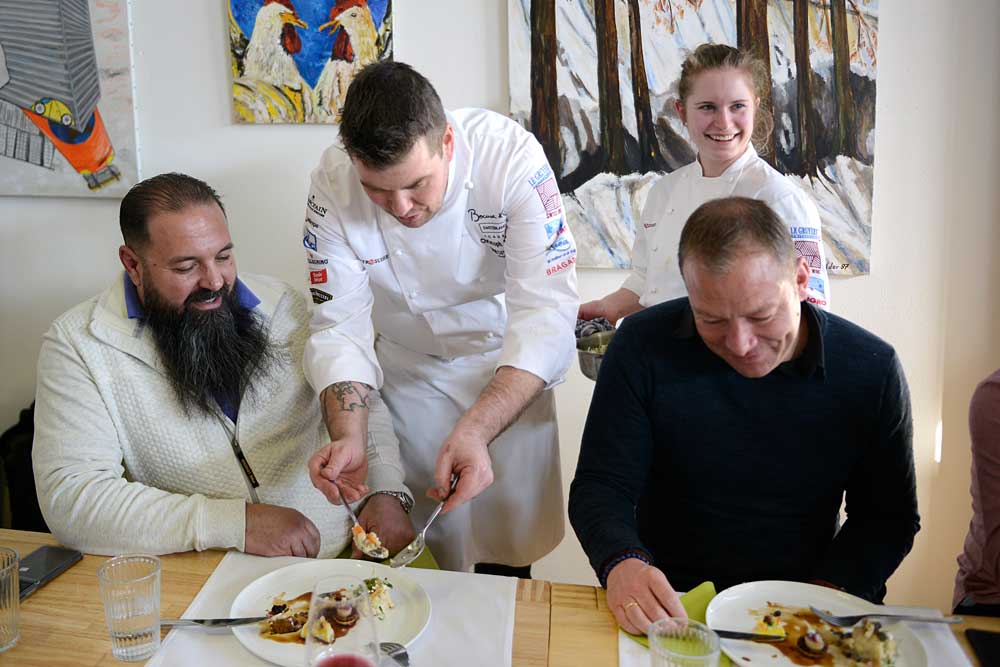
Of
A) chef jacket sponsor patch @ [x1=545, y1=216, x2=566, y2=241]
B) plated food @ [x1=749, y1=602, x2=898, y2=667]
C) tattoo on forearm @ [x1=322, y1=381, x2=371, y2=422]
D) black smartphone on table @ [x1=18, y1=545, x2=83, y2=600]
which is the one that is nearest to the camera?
plated food @ [x1=749, y1=602, x2=898, y2=667]

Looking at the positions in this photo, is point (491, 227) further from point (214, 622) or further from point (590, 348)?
point (214, 622)

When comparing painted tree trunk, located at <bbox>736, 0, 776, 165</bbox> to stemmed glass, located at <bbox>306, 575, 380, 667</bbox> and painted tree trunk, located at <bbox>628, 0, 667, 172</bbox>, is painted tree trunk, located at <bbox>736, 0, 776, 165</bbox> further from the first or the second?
stemmed glass, located at <bbox>306, 575, 380, 667</bbox>

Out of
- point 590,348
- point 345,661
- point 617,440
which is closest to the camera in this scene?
point 345,661

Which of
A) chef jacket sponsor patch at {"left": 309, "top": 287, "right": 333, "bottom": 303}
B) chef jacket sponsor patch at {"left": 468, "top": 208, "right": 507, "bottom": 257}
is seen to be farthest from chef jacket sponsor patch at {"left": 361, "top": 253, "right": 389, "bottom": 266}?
chef jacket sponsor patch at {"left": 468, "top": 208, "right": 507, "bottom": 257}

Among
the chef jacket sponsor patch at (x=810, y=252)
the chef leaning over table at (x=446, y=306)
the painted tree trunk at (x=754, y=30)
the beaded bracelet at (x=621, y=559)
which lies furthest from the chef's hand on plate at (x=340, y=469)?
the painted tree trunk at (x=754, y=30)

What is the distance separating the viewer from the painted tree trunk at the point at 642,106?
2.76m

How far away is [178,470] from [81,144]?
170cm

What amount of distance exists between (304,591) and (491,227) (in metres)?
1.01

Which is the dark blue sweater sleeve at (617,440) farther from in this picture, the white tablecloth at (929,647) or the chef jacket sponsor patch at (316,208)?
the chef jacket sponsor patch at (316,208)

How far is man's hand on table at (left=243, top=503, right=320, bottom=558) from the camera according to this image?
1.68 metres

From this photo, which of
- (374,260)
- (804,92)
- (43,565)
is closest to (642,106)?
(804,92)

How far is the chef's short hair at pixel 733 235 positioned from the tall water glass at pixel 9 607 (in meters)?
1.31

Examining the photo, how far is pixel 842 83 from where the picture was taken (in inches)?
107

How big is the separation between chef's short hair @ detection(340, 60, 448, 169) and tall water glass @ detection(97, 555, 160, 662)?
0.89 meters
